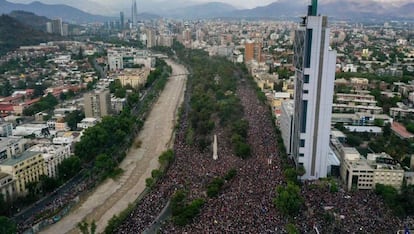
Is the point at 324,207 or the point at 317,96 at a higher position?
the point at 317,96

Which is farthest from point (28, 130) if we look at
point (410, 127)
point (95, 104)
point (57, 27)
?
point (57, 27)

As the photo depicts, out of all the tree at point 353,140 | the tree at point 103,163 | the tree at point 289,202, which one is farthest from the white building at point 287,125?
the tree at point 103,163

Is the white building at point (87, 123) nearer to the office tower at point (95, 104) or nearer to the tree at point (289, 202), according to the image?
the office tower at point (95, 104)

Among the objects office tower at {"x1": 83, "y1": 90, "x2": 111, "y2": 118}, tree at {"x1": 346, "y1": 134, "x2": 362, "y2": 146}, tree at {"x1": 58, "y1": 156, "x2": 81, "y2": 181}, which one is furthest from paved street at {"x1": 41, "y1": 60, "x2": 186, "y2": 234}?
tree at {"x1": 346, "y1": 134, "x2": 362, "y2": 146}

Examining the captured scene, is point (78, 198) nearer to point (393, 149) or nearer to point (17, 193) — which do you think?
point (17, 193)

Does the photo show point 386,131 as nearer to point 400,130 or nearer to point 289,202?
point 400,130

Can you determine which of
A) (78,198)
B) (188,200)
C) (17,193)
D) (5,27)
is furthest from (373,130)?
(5,27)

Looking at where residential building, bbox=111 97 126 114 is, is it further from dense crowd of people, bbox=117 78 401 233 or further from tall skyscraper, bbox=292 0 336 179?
tall skyscraper, bbox=292 0 336 179
